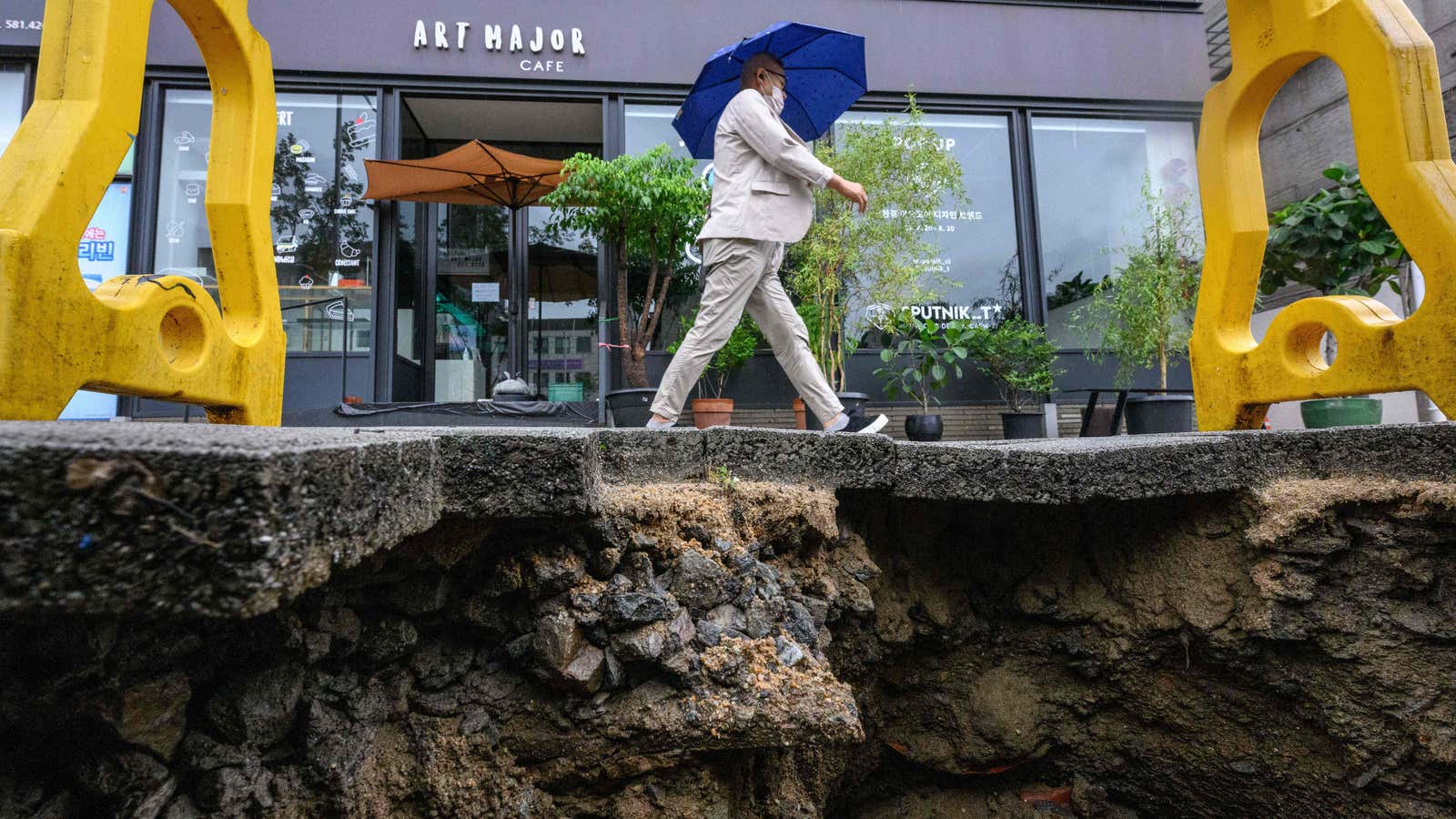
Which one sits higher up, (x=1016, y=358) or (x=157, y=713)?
(x=1016, y=358)

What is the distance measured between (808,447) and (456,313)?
656cm

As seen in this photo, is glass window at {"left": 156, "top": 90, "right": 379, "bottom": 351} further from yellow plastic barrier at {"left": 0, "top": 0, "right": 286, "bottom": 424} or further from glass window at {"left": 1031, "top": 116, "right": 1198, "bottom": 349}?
glass window at {"left": 1031, "top": 116, "right": 1198, "bottom": 349}

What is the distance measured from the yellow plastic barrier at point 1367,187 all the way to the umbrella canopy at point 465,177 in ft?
18.4

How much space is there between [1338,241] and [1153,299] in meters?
1.53

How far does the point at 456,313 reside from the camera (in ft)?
26.6

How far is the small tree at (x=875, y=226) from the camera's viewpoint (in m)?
6.62

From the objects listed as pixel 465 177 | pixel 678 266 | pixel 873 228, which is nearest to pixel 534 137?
pixel 465 177

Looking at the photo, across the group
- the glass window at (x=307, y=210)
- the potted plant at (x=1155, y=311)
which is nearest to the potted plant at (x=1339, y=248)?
the potted plant at (x=1155, y=311)

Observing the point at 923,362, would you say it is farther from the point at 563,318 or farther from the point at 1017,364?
the point at 563,318

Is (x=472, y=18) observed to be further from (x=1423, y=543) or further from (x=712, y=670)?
(x=1423, y=543)

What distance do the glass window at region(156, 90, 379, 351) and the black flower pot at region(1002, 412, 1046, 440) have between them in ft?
19.3

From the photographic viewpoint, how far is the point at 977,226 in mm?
7957

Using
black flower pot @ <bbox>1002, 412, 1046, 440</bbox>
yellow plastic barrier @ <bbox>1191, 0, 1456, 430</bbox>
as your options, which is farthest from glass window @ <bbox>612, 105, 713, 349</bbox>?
yellow plastic barrier @ <bbox>1191, 0, 1456, 430</bbox>

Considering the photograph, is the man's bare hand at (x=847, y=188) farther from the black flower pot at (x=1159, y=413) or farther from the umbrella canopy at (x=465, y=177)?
the umbrella canopy at (x=465, y=177)
